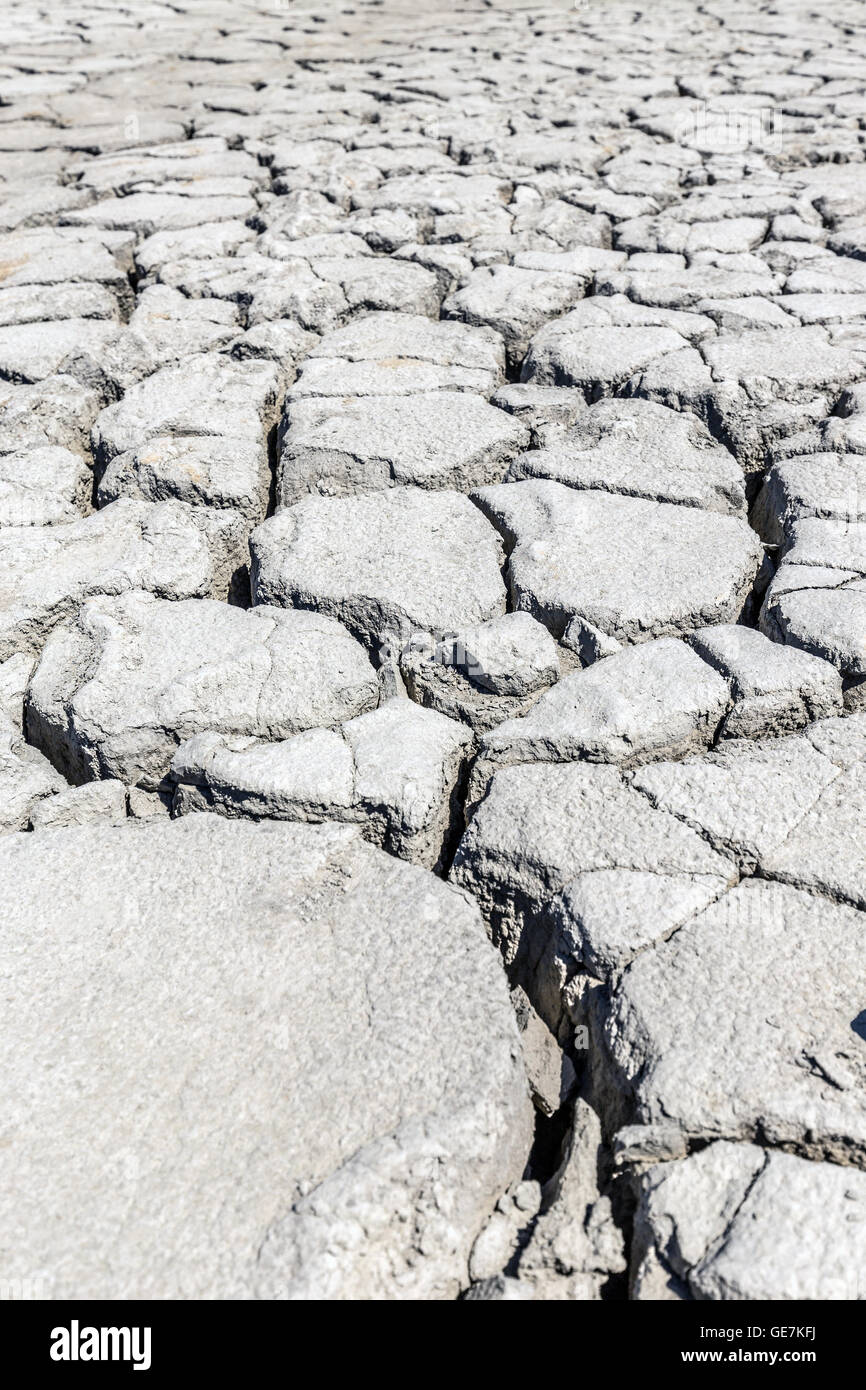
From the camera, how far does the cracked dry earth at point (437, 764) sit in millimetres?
852

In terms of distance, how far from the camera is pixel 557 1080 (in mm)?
1018

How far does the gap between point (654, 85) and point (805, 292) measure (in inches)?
91.8

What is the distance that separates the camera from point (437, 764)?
122 centimetres

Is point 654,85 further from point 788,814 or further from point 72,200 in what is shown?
point 788,814

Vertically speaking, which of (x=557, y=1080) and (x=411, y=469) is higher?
(x=411, y=469)

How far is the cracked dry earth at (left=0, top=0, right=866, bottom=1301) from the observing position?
852mm

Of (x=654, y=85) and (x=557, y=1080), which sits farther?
(x=654, y=85)

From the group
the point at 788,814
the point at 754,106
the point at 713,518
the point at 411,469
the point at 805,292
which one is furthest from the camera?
the point at 754,106

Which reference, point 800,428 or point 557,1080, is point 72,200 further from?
point 557,1080

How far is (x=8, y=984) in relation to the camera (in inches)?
40.4
